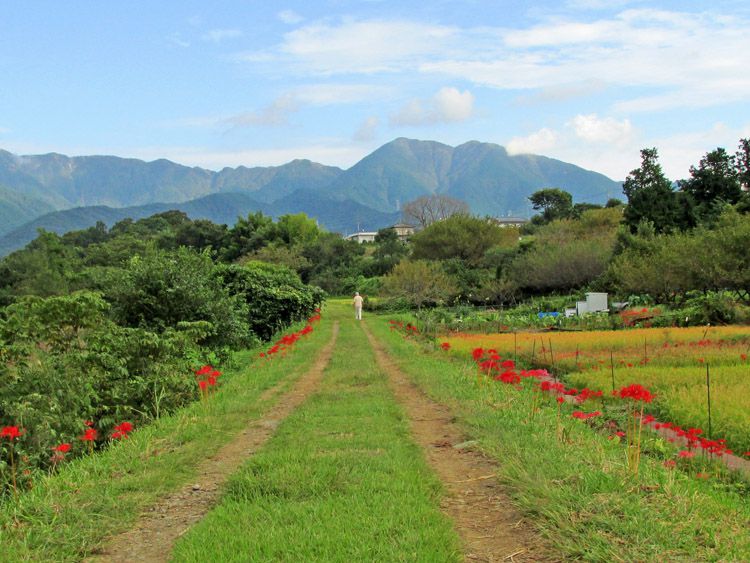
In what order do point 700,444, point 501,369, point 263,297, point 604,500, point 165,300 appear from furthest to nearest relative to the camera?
point 263,297
point 165,300
point 501,369
point 700,444
point 604,500

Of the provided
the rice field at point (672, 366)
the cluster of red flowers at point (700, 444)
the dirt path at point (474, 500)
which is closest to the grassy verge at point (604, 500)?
the dirt path at point (474, 500)

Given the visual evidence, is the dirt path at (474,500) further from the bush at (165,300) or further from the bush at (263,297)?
the bush at (263,297)

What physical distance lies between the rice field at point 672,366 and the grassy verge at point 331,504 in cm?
484

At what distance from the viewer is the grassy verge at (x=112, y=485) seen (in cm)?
439

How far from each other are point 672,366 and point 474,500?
11.3 m

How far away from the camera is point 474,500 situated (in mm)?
5250

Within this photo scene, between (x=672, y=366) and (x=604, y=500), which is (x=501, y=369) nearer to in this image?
(x=672, y=366)

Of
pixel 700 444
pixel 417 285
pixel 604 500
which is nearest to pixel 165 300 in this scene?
pixel 700 444

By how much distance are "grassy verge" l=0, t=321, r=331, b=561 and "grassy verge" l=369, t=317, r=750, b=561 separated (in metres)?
3.08

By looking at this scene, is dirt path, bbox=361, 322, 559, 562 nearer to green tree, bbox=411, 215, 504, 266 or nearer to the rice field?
the rice field

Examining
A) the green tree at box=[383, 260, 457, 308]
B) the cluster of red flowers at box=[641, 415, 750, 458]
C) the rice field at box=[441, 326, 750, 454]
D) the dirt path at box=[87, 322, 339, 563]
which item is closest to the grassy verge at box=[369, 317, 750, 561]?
the cluster of red flowers at box=[641, 415, 750, 458]

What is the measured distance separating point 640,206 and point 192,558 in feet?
165

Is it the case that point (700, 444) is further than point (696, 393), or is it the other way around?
point (696, 393)

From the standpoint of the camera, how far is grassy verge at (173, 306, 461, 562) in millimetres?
4188
